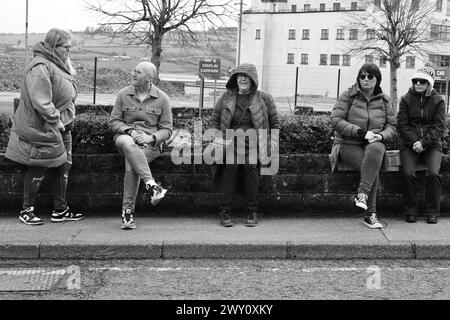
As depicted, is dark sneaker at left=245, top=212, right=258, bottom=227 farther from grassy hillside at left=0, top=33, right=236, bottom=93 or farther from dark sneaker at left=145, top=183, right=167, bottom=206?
grassy hillside at left=0, top=33, right=236, bottom=93

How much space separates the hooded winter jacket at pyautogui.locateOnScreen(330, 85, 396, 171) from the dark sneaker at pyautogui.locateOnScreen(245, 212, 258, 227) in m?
1.13

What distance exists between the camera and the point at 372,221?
7.21 meters

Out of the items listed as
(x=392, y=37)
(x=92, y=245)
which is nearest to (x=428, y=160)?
(x=92, y=245)

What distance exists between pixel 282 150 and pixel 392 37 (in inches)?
1246

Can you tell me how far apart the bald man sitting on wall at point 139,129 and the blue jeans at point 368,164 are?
86.1 inches

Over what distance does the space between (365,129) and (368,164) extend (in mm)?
474

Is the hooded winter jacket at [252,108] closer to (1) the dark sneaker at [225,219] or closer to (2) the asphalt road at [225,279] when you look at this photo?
(1) the dark sneaker at [225,219]

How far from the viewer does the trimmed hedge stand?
7.71 metres

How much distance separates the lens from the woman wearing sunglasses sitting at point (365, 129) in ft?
24.0

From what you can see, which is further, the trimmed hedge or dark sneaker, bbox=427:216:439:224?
the trimmed hedge

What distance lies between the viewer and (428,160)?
24.5ft

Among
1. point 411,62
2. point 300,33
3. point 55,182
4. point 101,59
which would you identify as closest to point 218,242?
point 55,182

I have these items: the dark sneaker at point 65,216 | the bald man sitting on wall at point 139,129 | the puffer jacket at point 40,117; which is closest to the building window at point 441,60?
the bald man sitting on wall at point 139,129

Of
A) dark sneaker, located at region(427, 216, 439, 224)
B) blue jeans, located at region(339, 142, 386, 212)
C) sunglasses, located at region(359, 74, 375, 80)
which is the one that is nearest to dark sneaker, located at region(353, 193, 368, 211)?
blue jeans, located at region(339, 142, 386, 212)
